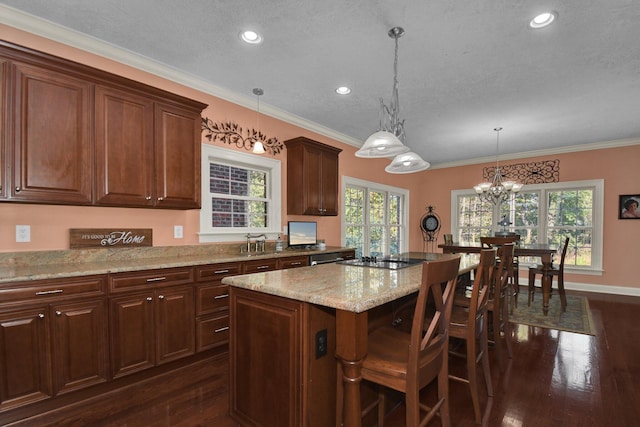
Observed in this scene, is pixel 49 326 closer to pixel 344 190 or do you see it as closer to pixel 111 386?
pixel 111 386

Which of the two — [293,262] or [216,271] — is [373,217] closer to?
[293,262]

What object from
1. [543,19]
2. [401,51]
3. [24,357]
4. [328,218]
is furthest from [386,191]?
[24,357]

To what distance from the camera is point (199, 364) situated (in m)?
2.67

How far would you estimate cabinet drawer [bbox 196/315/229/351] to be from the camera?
8.74 ft

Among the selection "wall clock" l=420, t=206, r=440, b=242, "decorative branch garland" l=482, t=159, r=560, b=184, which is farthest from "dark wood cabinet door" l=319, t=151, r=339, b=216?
"decorative branch garland" l=482, t=159, r=560, b=184

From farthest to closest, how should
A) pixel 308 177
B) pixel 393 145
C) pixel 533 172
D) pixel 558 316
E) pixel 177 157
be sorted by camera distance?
pixel 533 172
pixel 308 177
pixel 558 316
pixel 177 157
pixel 393 145

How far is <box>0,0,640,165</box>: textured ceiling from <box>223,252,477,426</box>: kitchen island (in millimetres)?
1893

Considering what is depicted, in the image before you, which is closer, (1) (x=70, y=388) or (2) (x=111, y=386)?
(1) (x=70, y=388)

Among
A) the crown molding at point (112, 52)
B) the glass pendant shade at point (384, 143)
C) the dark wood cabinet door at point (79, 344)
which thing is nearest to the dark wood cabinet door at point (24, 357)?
the dark wood cabinet door at point (79, 344)

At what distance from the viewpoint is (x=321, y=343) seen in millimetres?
1534

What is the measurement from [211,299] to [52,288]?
112 centimetres

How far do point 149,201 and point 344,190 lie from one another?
329 cm

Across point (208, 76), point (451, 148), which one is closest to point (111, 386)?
point (208, 76)

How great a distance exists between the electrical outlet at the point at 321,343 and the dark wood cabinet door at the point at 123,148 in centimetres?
201
